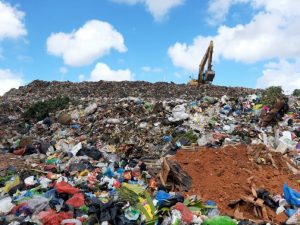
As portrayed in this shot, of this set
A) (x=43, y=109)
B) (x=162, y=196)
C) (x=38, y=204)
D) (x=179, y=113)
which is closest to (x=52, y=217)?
(x=38, y=204)

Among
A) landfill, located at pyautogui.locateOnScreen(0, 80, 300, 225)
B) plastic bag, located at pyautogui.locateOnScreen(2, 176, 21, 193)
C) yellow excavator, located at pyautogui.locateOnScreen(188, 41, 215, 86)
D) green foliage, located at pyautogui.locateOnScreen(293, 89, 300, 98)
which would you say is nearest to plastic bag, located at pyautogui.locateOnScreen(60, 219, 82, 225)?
landfill, located at pyautogui.locateOnScreen(0, 80, 300, 225)

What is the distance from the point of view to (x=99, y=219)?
5.51 meters

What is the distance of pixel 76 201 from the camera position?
20.0 ft

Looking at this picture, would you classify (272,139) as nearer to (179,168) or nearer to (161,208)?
(179,168)

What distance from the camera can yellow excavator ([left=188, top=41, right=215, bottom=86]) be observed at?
21984 mm

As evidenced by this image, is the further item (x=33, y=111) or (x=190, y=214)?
(x=33, y=111)

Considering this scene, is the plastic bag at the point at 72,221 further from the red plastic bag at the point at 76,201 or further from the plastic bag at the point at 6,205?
the plastic bag at the point at 6,205

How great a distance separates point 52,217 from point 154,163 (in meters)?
3.49

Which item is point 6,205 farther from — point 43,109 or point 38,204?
point 43,109

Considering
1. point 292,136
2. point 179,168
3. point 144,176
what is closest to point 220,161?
point 179,168

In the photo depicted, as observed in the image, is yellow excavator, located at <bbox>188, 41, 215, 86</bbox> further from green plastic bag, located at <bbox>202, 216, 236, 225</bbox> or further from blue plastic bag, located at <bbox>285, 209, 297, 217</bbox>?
green plastic bag, located at <bbox>202, 216, 236, 225</bbox>

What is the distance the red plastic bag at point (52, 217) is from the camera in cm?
538

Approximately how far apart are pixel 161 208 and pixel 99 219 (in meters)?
0.91

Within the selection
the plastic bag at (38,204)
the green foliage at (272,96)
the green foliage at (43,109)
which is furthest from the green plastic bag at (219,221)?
the green foliage at (43,109)
